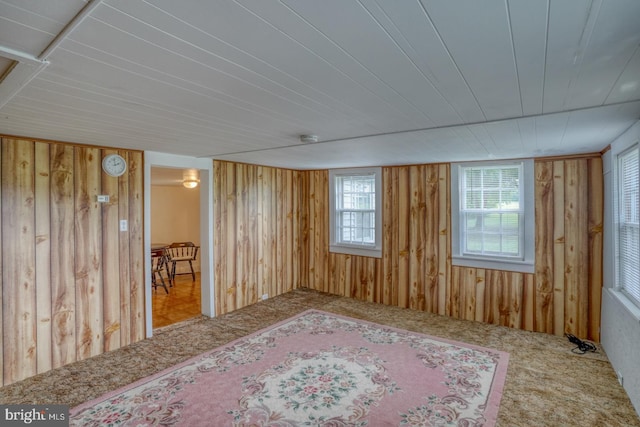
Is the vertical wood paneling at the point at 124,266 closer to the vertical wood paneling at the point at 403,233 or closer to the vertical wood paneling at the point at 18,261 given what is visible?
the vertical wood paneling at the point at 18,261

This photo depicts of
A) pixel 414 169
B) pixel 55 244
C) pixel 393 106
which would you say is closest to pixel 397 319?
pixel 414 169

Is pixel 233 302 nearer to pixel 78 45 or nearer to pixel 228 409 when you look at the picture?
pixel 228 409

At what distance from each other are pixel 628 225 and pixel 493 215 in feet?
5.14

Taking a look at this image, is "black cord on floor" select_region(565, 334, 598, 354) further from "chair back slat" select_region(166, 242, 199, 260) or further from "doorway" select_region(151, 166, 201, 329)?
"chair back slat" select_region(166, 242, 199, 260)

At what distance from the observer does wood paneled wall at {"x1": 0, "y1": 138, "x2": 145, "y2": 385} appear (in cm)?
288

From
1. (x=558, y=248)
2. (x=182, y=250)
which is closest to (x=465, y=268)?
(x=558, y=248)

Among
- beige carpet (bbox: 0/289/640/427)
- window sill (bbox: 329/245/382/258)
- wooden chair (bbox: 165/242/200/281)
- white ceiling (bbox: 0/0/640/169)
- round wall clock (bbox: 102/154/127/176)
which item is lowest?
beige carpet (bbox: 0/289/640/427)

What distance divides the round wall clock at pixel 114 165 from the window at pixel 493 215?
4.15m

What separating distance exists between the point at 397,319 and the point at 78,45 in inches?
173

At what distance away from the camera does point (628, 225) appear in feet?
9.59

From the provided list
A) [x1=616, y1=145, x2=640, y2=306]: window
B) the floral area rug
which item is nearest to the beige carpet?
the floral area rug

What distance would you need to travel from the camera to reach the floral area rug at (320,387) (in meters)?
2.38

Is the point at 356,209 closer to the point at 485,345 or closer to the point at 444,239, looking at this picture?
the point at 444,239

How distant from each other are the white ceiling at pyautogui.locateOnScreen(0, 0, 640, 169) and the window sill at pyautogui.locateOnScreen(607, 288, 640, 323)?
1.43 meters
